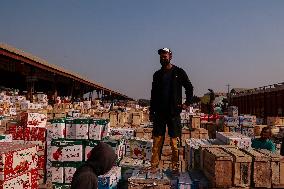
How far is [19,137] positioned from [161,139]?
4.72m

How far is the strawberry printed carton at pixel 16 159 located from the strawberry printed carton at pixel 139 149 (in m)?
2.45

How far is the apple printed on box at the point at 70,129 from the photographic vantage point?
8445mm

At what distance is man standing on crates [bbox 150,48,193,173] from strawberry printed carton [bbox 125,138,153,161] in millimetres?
1782

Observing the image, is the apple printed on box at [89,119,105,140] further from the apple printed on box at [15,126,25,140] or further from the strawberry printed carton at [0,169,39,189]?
the apple printed on box at [15,126,25,140]

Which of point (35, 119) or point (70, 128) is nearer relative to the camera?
point (70, 128)

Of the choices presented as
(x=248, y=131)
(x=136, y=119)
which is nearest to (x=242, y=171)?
(x=248, y=131)

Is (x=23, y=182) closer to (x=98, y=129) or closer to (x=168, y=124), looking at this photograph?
(x=98, y=129)

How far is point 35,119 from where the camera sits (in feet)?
37.0

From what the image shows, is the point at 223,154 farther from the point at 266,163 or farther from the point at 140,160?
the point at 140,160

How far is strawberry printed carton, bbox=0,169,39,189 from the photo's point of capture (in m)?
5.96

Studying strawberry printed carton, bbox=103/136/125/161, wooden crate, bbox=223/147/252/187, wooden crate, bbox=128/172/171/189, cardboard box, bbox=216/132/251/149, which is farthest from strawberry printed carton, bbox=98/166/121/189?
cardboard box, bbox=216/132/251/149

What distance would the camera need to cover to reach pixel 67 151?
7.77 meters

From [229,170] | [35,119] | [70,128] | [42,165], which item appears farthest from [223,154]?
[35,119]

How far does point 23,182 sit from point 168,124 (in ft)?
8.69
